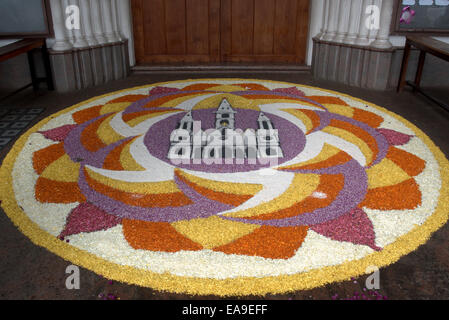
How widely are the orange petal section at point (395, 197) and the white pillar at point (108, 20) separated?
171 inches

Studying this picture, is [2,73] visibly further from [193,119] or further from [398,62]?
[398,62]

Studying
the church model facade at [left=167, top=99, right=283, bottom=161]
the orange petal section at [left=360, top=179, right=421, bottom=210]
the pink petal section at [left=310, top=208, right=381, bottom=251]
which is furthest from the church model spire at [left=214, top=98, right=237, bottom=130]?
the pink petal section at [left=310, top=208, right=381, bottom=251]

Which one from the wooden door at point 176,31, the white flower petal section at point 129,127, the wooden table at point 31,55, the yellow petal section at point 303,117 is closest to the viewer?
the white flower petal section at point 129,127

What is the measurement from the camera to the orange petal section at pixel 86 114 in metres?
3.96

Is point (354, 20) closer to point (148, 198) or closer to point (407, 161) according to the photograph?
point (407, 161)

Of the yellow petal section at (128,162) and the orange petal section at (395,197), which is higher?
the yellow petal section at (128,162)

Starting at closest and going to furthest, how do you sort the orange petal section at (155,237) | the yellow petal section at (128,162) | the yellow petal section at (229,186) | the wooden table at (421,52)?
1. the orange petal section at (155,237)
2. the yellow petal section at (229,186)
3. the yellow petal section at (128,162)
4. the wooden table at (421,52)

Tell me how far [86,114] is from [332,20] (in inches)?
140

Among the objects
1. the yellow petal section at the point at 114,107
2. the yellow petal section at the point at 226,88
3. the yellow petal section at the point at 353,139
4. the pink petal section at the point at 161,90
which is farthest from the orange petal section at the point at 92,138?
the yellow petal section at the point at 353,139

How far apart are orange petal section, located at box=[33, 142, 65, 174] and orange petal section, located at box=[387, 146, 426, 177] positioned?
8.77 ft

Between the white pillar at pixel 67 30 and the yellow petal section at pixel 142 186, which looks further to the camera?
the white pillar at pixel 67 30

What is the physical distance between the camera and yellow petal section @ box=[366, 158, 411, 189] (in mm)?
2735

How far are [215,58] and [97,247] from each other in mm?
4742

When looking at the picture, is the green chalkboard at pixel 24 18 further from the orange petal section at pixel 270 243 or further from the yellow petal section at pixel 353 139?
the orange petal section at pixel 270 243
